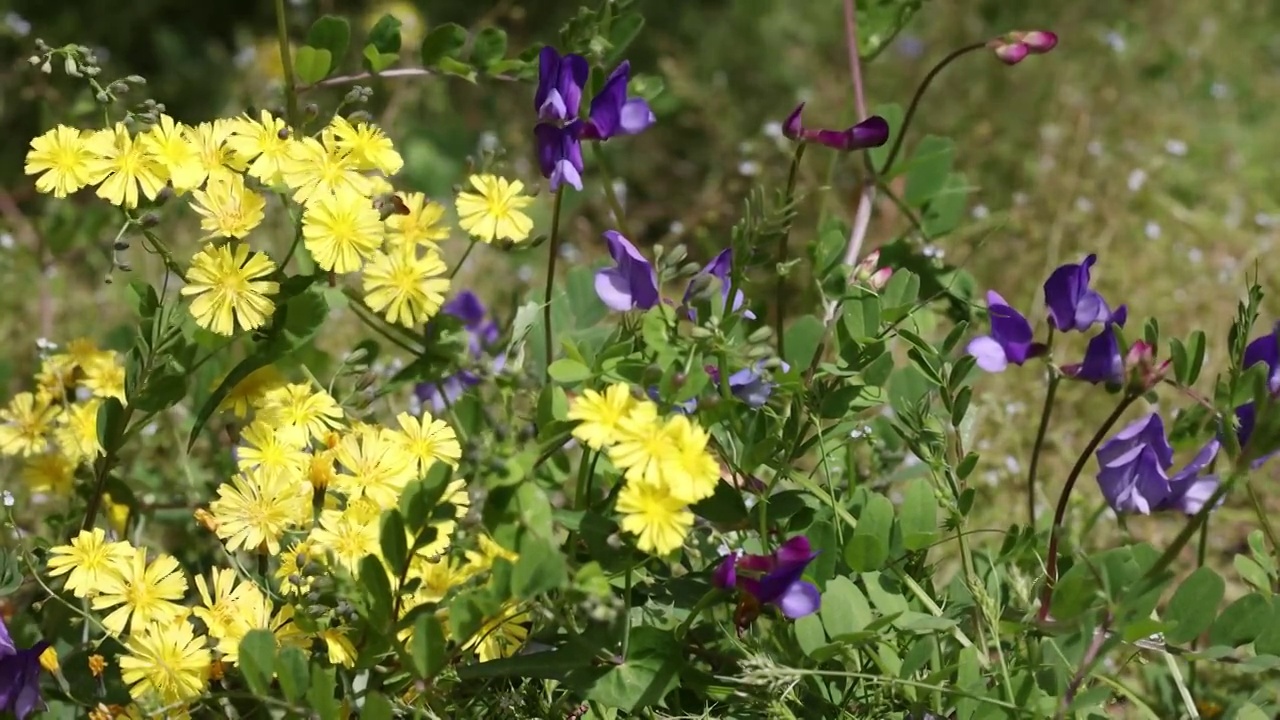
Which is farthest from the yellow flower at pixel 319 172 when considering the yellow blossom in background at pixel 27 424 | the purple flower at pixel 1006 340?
the purple flower at pixel 1006 340

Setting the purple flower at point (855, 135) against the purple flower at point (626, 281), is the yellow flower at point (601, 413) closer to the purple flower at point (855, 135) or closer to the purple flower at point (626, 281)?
the purple flower at point (626, 281)

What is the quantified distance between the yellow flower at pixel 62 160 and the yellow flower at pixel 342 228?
0.21 meters

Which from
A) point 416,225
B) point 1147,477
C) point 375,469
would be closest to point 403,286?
point 416,225

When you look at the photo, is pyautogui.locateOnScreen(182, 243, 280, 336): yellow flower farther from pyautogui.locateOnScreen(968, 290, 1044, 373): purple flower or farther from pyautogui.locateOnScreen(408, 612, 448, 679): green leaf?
pyautogui.locateOnScreen(968, 290, 1044, 373): purple flower

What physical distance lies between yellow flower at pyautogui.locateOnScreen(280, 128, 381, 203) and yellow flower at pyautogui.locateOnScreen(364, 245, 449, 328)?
55 millimetres

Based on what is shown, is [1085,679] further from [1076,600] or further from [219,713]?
[219,713]

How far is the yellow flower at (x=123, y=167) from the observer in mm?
1107

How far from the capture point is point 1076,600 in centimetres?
102

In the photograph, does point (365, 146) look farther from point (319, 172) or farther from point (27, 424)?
point (27, 424)

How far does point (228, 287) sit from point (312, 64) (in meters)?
0.30

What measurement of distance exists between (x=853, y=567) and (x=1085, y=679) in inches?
8.5

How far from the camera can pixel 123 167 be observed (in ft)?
3.65

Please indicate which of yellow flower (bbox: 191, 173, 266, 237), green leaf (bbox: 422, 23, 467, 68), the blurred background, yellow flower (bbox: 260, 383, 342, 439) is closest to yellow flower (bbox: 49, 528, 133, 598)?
yellow flower (bbox: 260, 383, 342, 439)

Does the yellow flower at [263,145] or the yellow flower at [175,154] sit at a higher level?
the yellow flower at [175,154]
